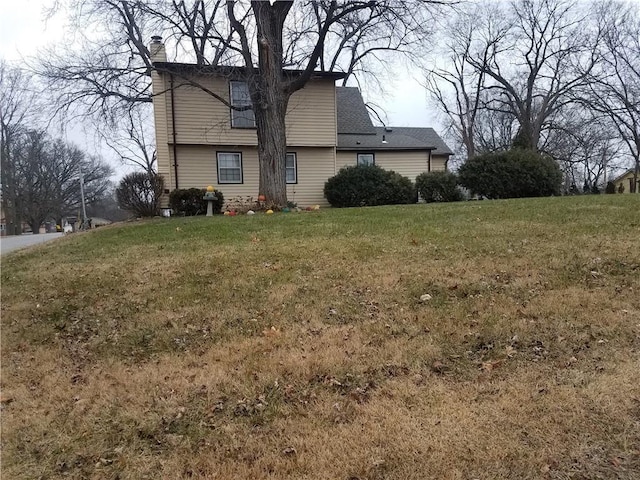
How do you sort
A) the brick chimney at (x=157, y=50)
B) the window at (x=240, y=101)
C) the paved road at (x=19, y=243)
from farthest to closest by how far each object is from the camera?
1. the window at (x=240, y=101)
2. the brick chimney at (x=157, y=50)
3. the paved road at (x=19, y=243)

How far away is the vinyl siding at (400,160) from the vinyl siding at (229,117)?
9.07ft

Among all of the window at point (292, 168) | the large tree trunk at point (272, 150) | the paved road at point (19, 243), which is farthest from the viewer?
the window at point (292, 168)

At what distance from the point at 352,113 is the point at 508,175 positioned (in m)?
9.22

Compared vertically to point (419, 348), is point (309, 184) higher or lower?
higher

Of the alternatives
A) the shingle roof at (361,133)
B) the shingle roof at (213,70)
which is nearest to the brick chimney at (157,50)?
the shingle roof at (213,70)

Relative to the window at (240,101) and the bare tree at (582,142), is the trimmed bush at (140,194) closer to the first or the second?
the window at (240,101)

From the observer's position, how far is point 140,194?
15055mm

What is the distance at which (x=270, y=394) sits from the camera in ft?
10.2

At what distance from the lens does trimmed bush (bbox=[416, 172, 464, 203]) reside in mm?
16719

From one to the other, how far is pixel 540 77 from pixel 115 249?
3456 centimetres

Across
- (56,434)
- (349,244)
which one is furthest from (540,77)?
(56,434)

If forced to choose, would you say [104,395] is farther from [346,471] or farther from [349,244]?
[349,244]

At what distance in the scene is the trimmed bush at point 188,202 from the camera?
15688mm

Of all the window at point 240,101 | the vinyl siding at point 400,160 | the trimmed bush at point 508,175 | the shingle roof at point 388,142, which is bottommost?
the trimmed bush at point 508,175
